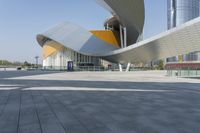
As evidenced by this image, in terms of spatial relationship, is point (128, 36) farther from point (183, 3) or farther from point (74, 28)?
point (183, 3)

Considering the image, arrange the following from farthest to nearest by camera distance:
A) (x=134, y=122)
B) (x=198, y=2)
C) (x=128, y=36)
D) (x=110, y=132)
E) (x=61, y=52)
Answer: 1. (x=198, y=2)
2. (x=61, y=52)
3. (x=128, y=36)
4. (x=134, y=122)
5. (x=110, y=132)

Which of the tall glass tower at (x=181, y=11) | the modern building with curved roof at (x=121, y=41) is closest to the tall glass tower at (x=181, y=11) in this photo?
the tall glass tower at (x=181, y=11)

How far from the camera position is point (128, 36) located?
5347 centimetres

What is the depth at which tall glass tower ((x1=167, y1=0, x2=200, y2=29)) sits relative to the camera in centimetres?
8369

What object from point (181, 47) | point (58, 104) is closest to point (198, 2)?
point (181, 47)

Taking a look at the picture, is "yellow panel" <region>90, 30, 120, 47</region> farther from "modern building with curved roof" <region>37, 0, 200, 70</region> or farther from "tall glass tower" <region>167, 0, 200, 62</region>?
"tall glass tower" <region>167, 0, 200, 62</region>

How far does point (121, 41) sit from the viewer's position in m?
52.9

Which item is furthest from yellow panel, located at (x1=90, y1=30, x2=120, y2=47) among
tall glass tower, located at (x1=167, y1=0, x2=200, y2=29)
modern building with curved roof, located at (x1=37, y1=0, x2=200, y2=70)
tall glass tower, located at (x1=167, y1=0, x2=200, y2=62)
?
tall glass tower, located at (x1=167, y1=0, x2=200, y2=29)

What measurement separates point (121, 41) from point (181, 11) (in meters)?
43.5

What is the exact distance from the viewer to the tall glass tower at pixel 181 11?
275 ft

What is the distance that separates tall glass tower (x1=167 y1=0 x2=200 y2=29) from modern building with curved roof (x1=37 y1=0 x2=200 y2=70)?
120ft

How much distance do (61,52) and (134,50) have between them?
2276cm

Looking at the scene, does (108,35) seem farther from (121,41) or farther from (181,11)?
(181,11)

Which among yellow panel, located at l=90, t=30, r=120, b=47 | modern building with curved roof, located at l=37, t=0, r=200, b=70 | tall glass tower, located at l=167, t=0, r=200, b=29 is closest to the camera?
modern building with curved roof, located at l=37, t=0, r=200, b=70
